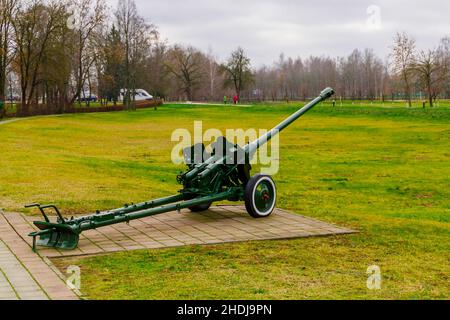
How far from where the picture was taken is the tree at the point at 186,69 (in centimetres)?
11494

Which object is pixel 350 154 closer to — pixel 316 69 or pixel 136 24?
pixel 136 24

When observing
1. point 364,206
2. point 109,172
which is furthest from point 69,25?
point 364,206

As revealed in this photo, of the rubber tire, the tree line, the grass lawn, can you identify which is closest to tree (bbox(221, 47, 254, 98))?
the tree line

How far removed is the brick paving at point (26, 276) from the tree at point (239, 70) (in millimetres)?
99402

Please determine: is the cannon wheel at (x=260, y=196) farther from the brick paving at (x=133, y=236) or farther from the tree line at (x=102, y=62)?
the tree line at (x=102, y=62)

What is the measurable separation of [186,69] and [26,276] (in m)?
110

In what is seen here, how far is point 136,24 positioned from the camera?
7638 cm

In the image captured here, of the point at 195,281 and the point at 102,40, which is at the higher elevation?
the point at 102,40

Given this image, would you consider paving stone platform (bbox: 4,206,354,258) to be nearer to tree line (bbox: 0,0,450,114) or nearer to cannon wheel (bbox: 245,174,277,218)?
cannon wheel (bbox: 245,174,277,218)

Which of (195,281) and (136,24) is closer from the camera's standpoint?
(195,281)

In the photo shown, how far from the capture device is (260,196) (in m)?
9.93

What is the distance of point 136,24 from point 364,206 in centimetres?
6753

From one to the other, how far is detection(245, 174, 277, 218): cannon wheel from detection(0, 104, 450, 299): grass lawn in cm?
97

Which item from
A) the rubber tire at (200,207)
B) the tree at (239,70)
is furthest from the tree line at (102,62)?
the rubber tire at (200,207)
